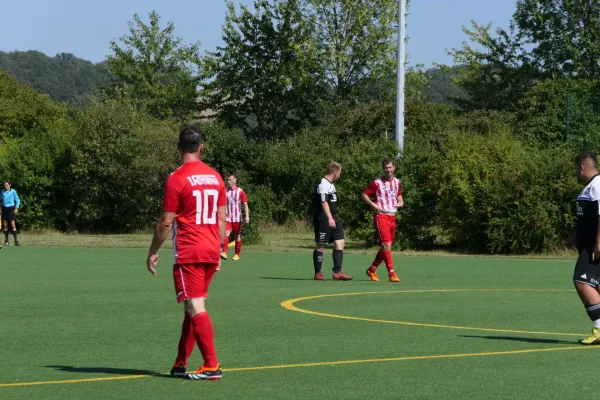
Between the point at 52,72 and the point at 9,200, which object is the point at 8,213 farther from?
the point at 52,72

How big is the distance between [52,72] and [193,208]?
185m

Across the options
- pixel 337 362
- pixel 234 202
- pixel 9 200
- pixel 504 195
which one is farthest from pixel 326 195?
pixel 9 200

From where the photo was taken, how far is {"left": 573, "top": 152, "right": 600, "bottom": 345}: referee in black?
1067 centimetres

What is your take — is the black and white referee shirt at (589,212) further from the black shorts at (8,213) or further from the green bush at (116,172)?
the green bush at (116,172)

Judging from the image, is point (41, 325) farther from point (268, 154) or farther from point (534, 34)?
point (534, 34)

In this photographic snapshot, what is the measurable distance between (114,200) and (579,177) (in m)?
37.7

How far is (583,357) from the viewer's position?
993 centimetres

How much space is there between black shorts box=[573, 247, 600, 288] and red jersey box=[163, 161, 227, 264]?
13.6ft

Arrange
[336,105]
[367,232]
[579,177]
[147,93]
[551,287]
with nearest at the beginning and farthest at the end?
[579,177], [551,287], [367,232], [336,105], [147,93]

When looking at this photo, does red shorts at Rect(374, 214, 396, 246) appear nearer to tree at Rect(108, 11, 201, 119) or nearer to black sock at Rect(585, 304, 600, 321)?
black sock at Rect(585, 304, 600, 321)

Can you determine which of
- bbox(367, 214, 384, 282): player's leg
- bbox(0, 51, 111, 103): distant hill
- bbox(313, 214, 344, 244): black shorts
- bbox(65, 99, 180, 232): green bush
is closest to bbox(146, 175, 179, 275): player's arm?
bbox(367, 214, 384, 282): player's leg

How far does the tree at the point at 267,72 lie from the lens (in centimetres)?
6384

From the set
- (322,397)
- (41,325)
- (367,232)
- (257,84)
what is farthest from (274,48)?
(322,397)

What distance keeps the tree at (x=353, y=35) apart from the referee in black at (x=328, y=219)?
45586 mm
